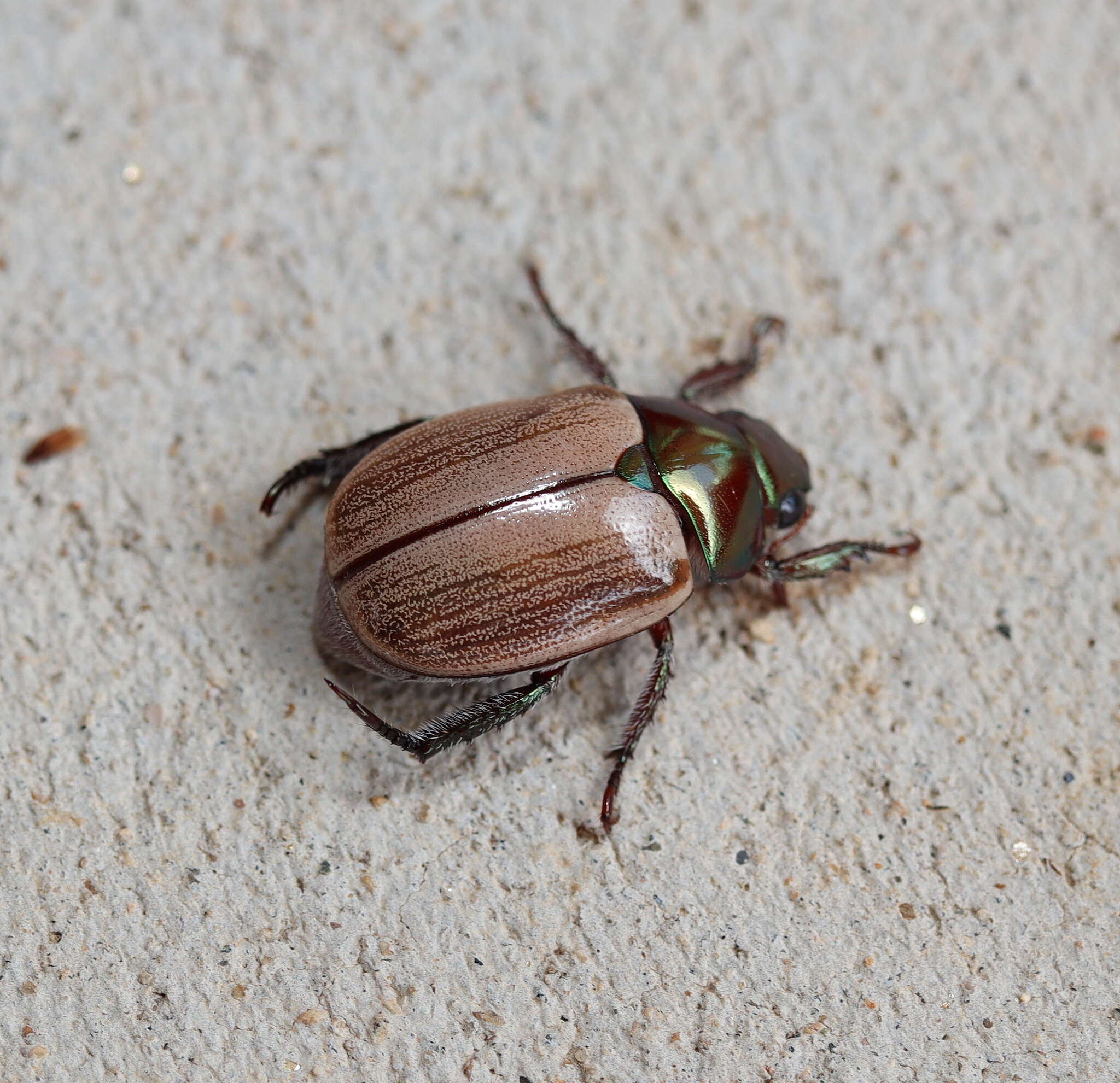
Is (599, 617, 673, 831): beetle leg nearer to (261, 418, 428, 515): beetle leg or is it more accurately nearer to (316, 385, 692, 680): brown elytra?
(316, 385, 692, 680): brown elytra

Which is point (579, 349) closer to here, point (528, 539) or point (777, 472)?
point (777, 472)

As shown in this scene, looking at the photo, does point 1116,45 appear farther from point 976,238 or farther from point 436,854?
point 436,854

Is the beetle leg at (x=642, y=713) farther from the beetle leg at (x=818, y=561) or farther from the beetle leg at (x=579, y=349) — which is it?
the beetle leg at (x=579, y=349)

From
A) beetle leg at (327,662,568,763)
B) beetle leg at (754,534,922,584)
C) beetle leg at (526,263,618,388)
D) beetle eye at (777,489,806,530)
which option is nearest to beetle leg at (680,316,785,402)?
beetle leg at (526,263,618,388)

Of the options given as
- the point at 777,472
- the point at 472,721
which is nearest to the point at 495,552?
the point at 472,721

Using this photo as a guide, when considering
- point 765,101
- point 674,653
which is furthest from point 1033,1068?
point 765,101
